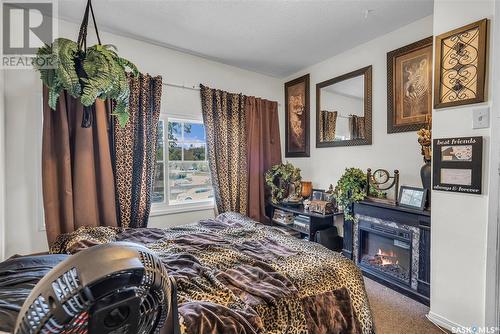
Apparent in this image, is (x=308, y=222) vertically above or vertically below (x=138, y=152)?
below

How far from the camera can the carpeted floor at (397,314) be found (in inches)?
69.7

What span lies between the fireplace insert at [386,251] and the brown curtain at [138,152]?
247 centimetres

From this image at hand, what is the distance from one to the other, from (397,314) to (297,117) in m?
2.75

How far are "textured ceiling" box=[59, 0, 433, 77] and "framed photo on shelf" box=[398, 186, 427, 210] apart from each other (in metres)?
1.69

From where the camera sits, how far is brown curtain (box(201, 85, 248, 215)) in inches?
125

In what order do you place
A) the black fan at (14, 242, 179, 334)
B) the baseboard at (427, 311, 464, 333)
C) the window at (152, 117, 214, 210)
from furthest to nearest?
the window at (152, 117, 214, 210)
the baseboard at (427, 311, 464, 333)
the black fan at (14, 242, 179, 334)

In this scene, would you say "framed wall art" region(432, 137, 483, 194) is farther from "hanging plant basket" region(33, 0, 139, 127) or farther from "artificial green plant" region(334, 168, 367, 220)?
"hanging plant basket" region(33, 0, 139, 127)

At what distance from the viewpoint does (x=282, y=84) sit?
4016 mm

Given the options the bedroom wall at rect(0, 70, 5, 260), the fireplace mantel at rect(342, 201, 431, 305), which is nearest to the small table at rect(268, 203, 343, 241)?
the fireplace mantel at rect(342, 201, 431, 305)

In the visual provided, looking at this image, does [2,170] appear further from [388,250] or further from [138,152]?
[388,250]

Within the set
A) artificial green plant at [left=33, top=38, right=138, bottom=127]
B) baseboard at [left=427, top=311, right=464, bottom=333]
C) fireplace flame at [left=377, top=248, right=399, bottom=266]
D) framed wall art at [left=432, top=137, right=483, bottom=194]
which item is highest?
artificial green plant at [left=33, top=38, right=138, bottom=127]

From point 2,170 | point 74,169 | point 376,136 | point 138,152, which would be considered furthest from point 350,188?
point 2,170

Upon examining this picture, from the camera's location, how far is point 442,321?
1.79 meters

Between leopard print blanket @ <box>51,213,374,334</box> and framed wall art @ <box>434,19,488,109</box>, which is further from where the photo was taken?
framed wall art @ <box>434,19,488,109</box>
